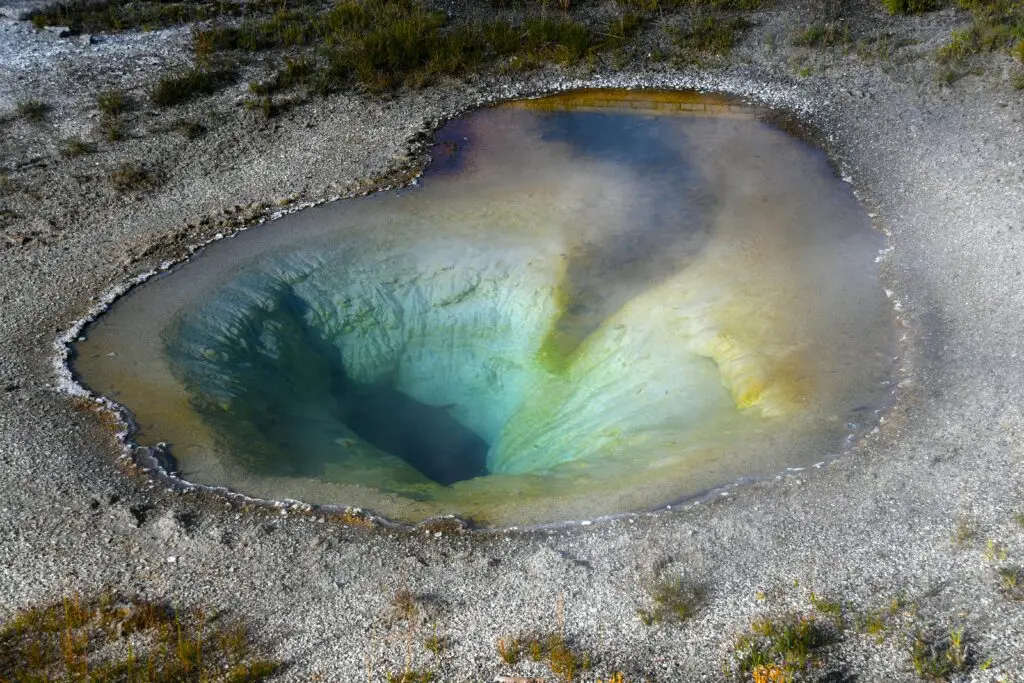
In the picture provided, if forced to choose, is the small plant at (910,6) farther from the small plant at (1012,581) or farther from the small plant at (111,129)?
the small plant at (111,129)

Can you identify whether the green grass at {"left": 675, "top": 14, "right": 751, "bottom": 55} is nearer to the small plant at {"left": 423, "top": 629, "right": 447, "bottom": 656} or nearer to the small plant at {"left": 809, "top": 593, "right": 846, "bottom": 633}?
the small plant at {"left": 809, "top": 593, "right": 846, "bottom": 633}

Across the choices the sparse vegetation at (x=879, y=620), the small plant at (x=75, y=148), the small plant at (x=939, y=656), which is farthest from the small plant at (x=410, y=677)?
the small plant at (x=75, y=148)

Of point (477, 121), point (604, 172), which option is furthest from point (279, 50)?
point (604, 172)

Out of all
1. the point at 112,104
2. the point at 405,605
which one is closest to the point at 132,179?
the point at 112,104

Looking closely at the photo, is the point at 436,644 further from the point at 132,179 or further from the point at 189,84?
the point at 189,84

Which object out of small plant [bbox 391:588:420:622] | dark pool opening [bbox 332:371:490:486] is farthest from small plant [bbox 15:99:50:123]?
small plant [bbox 391:588:420:622]

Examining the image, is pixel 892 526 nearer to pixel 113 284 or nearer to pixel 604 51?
pixel 113 284

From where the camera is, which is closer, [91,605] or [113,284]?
[91,605]
